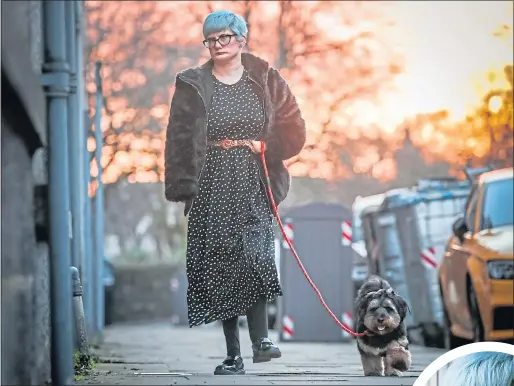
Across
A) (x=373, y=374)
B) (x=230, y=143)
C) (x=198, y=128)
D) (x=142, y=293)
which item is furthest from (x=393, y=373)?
(x=142, y=293)

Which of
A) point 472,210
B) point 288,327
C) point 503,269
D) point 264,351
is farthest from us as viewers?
point 288,327

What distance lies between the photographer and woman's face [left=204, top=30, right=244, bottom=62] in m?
8.41

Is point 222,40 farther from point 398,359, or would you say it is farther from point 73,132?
point 73,132

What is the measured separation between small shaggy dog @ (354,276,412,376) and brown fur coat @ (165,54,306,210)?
0.82 meters

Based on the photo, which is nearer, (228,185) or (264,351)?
(264,351)

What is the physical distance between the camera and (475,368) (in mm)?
5879

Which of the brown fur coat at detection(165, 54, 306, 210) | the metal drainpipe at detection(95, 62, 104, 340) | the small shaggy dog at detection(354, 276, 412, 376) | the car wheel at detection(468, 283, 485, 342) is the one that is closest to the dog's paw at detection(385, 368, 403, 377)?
the small shaggy dog at detection(354, 276, 412, 376)

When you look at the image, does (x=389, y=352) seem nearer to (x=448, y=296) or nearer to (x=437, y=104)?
(x=448, y=296)

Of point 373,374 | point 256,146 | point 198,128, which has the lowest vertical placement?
point 373,374

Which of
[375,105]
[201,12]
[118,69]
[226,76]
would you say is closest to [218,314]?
[226,76]

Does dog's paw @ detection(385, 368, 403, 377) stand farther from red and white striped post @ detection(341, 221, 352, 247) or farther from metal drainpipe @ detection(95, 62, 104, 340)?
red and white striped post @ detection(341, 221, 352, 247)

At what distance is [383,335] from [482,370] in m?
3.28

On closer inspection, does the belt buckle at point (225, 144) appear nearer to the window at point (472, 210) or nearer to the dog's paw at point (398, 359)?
the dog's paw at point (398, 359)

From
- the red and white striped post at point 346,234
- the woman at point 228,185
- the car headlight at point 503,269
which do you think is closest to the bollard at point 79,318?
the woman at point 228,185
